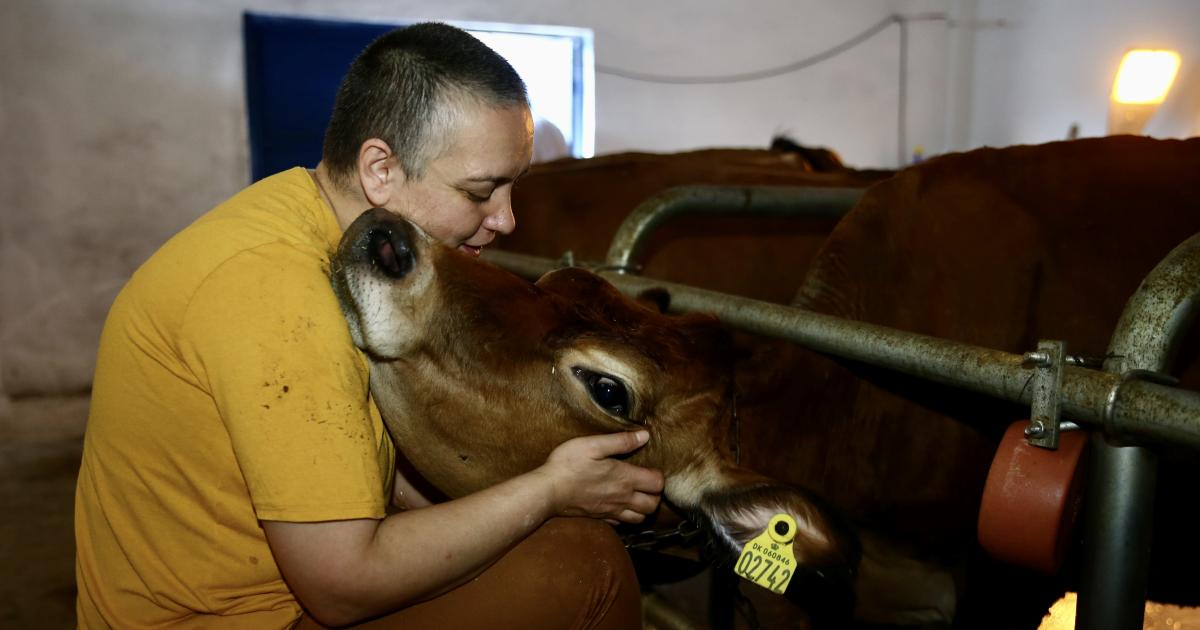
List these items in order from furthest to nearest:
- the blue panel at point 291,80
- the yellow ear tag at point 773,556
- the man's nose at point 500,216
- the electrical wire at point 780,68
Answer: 1. the electrical wire at point 780,68
2. the blue panel at point 291,80
3. the man's nose at point 500,216
4. the yellow ear tag at point 773,556

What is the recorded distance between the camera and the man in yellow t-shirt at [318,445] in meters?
1.18

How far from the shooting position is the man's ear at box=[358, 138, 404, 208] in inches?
56.3

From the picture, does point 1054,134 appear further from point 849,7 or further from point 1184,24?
point 849,7

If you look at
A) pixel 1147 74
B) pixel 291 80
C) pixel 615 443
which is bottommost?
pixel 615 443

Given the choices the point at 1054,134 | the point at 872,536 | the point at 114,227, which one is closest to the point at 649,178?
the point at 872,536

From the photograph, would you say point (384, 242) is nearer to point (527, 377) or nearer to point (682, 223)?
point (527, 377)

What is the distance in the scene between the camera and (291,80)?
6.57 meters

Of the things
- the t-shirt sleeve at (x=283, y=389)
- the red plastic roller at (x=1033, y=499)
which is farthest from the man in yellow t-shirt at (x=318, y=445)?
the red plastic roller at (x=1033, y=499)

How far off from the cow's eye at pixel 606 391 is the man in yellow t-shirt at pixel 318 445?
0.05m

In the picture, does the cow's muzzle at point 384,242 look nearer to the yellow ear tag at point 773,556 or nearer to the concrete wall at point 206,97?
the yellow ear tag at point 773,556

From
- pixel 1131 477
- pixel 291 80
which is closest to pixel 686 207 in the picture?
pixel 1131 477

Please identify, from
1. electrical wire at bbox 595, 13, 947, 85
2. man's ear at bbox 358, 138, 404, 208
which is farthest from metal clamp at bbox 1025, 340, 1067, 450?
electrical wire at bbox 595, 13, 947, 85

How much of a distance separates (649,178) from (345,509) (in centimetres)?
333

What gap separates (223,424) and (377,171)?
0.45 meters
